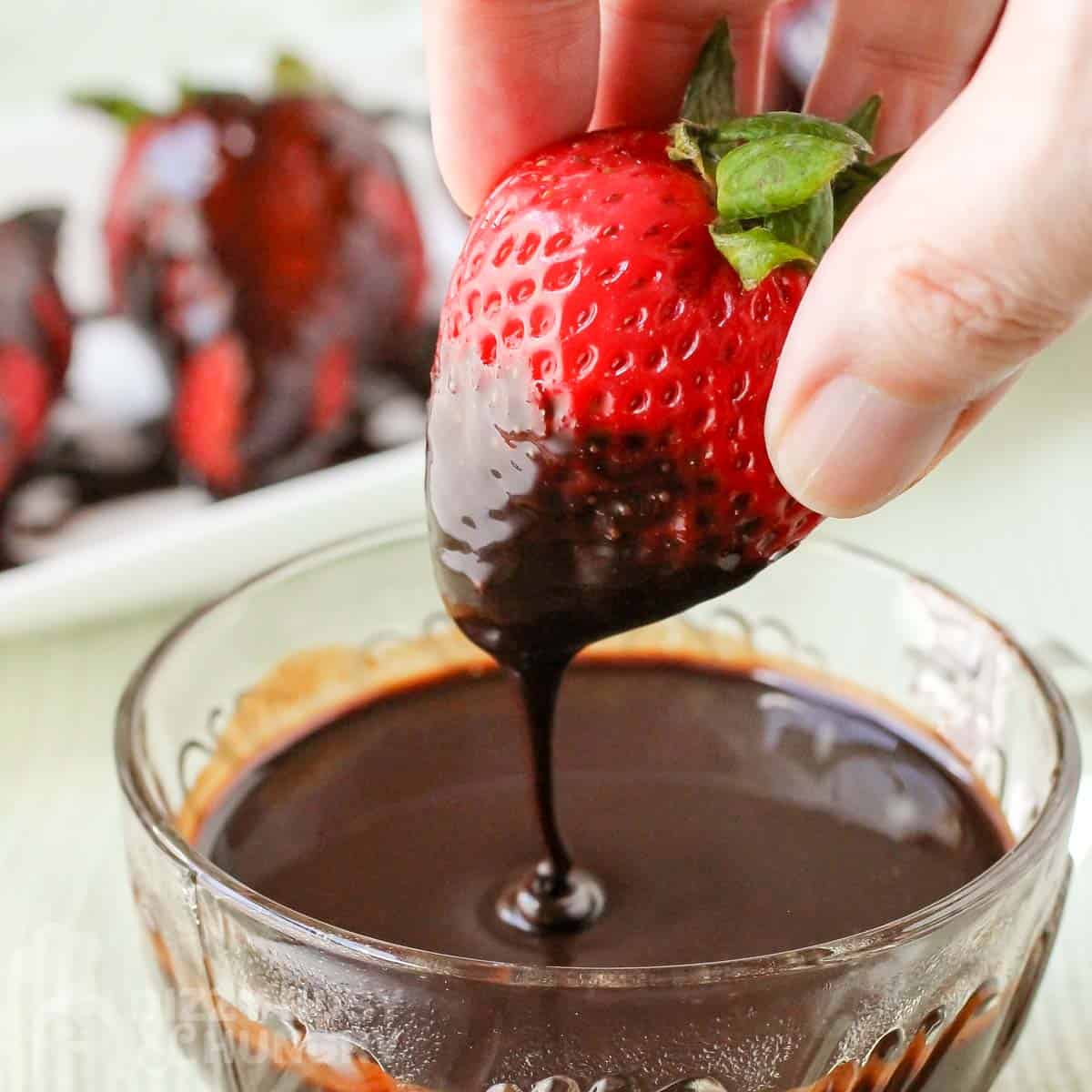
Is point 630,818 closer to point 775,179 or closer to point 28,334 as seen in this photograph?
point 775,179

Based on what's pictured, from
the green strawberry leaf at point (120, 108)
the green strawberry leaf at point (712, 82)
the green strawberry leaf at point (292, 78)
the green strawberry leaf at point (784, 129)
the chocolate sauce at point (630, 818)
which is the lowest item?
the chocolate sauce at point (630, 818)

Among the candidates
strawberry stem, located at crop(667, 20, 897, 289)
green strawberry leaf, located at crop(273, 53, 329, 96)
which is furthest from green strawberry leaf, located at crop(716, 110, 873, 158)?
green strawberry leaf, located at crop(273, 53, 329, 96)

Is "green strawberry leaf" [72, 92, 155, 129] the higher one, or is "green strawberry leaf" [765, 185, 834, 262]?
"green strawberry leaf" [765, 185, 834, 262]

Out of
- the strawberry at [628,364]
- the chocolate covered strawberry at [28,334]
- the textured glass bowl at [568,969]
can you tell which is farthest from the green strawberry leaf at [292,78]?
the strawberry at [628,364]

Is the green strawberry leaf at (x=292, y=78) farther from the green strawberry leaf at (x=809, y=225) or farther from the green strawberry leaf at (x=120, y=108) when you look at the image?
the green strawberry leaf at (x=809, y=225)

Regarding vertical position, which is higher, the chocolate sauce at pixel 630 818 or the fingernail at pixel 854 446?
the fingernail at pixel 854 446

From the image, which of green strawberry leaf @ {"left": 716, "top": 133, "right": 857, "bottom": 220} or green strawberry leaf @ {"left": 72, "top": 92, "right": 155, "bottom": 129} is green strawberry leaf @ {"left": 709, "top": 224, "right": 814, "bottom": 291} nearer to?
green strawberry leaf @ {"left": 716, "top": 133, "right": 857, "bottom": 220}
